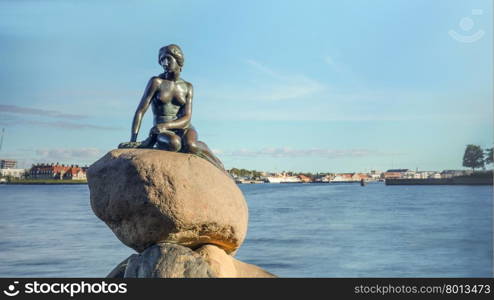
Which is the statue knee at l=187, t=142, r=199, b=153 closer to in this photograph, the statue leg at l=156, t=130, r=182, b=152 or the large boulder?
the statue leg at l=156, t=130, r=182, b=152

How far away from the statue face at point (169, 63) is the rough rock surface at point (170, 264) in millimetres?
2382

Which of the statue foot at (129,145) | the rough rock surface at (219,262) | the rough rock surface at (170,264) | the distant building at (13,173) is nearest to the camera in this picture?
the rough rock surface at (170,264)

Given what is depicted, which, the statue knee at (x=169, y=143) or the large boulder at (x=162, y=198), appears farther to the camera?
the statue knee at (x=169, y=143)

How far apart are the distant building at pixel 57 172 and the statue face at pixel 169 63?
236 ft

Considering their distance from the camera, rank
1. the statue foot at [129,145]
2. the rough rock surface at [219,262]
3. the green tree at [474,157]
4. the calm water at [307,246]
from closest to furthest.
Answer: the rough rock surface at [219,262] → the statue foot at [129,145] → the calm water at [307,246] → the green tree at [474,157]

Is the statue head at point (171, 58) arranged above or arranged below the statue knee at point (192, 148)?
above

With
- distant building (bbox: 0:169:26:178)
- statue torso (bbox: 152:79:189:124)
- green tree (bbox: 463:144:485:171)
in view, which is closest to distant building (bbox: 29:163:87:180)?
distant building (bbox: 0:169:26:178)

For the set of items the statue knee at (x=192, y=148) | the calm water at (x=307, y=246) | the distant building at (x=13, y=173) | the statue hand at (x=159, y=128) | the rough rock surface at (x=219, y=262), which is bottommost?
the calm water at (x=307, y=246)

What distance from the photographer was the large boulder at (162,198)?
251 inches

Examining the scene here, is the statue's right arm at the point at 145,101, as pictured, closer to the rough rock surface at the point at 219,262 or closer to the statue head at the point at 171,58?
the statue head at the point at 171,58

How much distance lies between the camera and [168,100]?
757 cm

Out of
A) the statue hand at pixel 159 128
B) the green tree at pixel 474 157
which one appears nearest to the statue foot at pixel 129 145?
the statue hand at pixel 159 128

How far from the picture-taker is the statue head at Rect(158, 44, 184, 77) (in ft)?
24.6

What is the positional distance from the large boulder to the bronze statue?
459 millimetres
